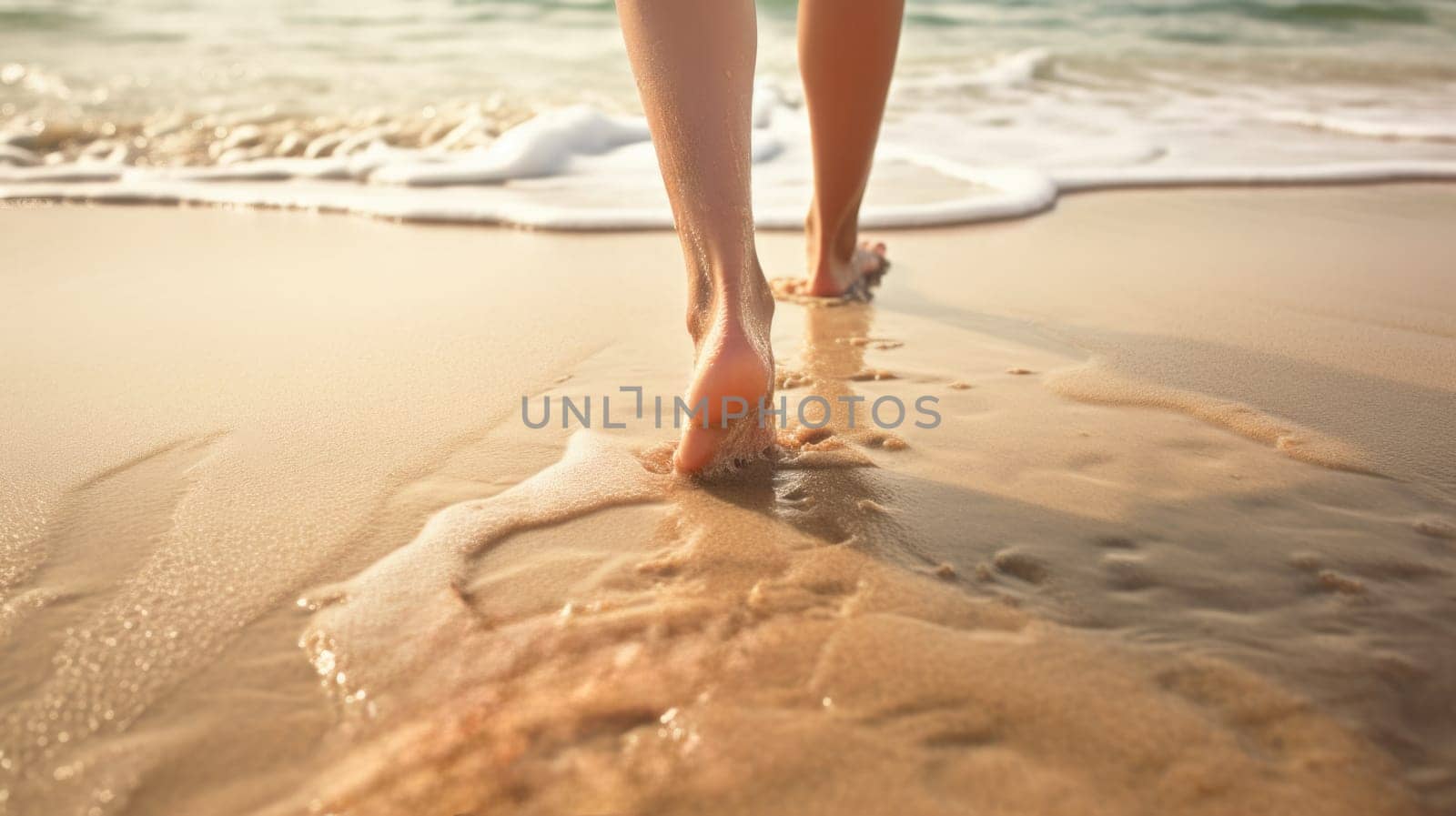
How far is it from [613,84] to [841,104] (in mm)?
3683

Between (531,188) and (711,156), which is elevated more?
(711,156)

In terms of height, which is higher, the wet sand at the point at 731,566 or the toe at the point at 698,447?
the toe at the point at 698,447

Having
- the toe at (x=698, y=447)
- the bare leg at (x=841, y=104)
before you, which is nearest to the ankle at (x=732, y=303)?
the toe at (x=698, y=447)

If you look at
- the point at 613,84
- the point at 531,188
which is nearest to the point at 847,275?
the point at 531,188

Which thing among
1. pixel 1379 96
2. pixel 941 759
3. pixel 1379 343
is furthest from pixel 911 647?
pixel 1379 96

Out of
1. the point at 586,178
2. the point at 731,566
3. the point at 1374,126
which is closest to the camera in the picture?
the point at 731,566

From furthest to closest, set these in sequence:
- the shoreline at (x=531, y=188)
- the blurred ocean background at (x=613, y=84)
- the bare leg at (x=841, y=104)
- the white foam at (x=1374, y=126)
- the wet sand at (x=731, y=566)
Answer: the white foam at (x=1374, y=126), the blurred ocean background at (x=613, y=84), the shoreline at (x=531, y=188), the bare leg at (x=841, y=104), the wet sand at (x=731, y=566)

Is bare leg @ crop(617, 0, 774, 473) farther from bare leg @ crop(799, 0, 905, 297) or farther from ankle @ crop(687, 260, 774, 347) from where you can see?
bare leg @ crop(799, 0, 905, 297)

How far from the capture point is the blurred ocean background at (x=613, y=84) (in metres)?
3.74

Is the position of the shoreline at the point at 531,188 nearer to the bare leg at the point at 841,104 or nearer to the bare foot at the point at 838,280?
the bare foot at the point at 838,280

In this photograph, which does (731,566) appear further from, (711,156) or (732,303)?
(711,156)

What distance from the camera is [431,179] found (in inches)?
129

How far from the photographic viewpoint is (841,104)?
6.05ft

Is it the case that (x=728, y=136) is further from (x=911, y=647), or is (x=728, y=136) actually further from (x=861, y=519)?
(x=911, y=647)
